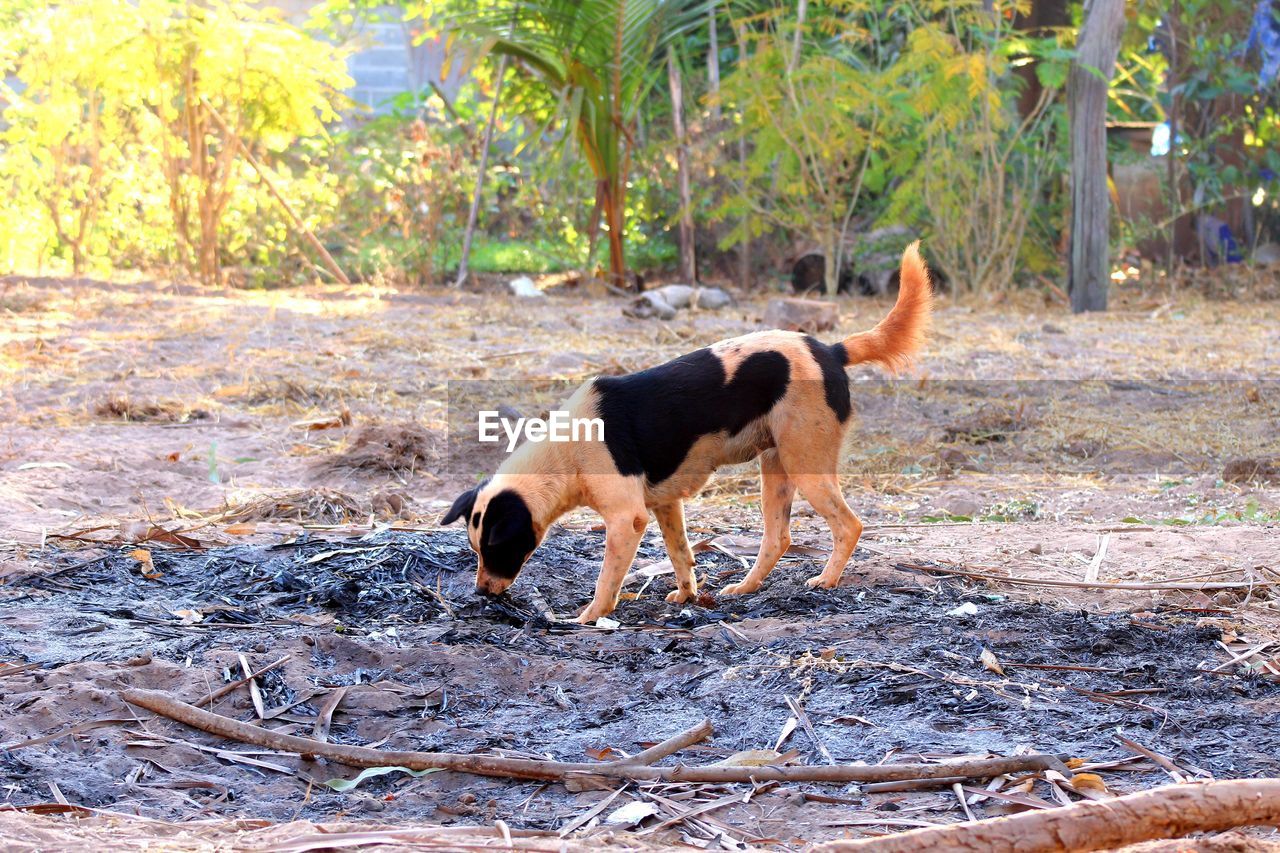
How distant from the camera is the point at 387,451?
23.2 feet

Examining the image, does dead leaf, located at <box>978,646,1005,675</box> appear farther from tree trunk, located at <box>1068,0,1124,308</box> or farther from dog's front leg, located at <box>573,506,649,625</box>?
tree trunk, located at <box>1068,0,1124,308</box>

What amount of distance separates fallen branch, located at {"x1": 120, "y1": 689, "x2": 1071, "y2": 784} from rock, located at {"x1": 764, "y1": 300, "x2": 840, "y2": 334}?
8275 millimetres

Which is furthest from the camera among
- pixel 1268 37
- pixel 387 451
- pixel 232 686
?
pixel 1268 37

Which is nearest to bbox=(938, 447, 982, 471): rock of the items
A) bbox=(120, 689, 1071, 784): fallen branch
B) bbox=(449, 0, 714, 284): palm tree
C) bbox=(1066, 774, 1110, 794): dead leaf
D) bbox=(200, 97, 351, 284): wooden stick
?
bbox=(120, 689, 1071, 784): fallen branch

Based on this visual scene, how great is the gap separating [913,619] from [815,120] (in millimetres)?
9755

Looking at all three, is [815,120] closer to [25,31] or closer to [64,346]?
[64,346]

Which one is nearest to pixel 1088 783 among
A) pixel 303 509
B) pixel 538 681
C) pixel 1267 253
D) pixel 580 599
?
pixel 538 681

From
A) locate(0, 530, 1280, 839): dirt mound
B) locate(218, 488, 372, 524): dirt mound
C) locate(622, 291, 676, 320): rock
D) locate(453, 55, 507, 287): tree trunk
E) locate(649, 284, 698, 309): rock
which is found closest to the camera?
locate(0, 530, 1280, 839): dirt mound

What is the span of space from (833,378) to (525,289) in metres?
10.4

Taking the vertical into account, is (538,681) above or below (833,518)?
below

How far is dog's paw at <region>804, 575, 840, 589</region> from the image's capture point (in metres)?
4.85

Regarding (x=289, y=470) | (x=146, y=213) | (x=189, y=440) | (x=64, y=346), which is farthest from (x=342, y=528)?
(x=146, y=213)

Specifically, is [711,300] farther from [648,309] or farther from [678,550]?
[678,550]

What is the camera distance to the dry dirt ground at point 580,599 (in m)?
3.04
